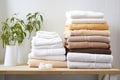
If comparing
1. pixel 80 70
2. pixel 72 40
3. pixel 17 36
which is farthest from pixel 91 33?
pixel 17 36

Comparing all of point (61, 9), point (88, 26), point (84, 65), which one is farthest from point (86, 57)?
point (61, 9)

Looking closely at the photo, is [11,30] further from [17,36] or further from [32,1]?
[32,1]

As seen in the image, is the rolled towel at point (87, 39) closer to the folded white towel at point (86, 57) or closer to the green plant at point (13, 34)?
the folded white towel at point (86, 57)

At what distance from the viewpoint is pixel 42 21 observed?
4.47 ft

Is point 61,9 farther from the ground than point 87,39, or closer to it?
farther from the ground

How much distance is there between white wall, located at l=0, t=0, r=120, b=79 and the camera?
1374 mm

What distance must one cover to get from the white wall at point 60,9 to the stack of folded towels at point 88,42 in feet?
0.69

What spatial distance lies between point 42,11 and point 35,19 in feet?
0.28

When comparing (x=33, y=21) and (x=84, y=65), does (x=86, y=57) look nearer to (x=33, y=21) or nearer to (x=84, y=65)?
(x=84, y=65)

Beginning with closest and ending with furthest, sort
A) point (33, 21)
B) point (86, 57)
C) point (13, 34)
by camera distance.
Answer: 1. point (86, 57)
2. point (13, 34)
3. point (33, 21)

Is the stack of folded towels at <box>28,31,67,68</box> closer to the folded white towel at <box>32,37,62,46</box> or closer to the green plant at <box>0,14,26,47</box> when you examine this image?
the folded white towel at <box>32,37,62,46</box>

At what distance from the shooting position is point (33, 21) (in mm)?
1318

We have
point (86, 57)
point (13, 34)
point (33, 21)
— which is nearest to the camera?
point (86, 57)

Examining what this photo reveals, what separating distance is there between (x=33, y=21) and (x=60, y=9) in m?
0.22
